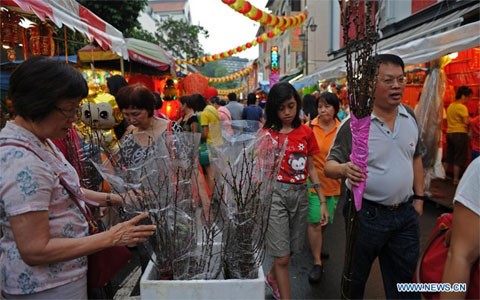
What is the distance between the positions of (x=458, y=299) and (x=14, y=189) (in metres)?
1.74

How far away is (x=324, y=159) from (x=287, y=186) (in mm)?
1268

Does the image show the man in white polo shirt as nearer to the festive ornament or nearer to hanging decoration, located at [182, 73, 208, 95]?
hanging decoration, located at [182, 73, 208, 95]

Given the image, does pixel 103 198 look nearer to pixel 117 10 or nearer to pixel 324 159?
pixel 324 159

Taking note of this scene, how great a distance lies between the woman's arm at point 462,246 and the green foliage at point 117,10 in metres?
11.9

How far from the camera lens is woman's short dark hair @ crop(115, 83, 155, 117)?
102 inches

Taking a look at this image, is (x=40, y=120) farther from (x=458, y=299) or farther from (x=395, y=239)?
(x=395, y=239)

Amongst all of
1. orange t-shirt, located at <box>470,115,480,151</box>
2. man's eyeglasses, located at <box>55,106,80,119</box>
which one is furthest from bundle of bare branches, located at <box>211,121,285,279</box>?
orange t-shirt, located at <box>470,115,480,151</box>

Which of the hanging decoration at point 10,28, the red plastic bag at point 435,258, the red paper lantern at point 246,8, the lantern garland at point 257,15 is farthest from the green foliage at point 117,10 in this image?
the red plastic bag at point 435,258

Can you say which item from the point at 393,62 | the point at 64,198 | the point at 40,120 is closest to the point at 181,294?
the point at 64,198

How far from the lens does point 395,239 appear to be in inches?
90.6

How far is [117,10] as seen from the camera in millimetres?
11406

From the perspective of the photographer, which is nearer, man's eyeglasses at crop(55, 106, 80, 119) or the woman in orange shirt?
man's eyeglasses at crop(55, 106, 80, 119)

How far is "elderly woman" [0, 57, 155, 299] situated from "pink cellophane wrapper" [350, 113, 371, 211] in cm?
124

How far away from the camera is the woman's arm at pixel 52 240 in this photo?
3.99 ft
